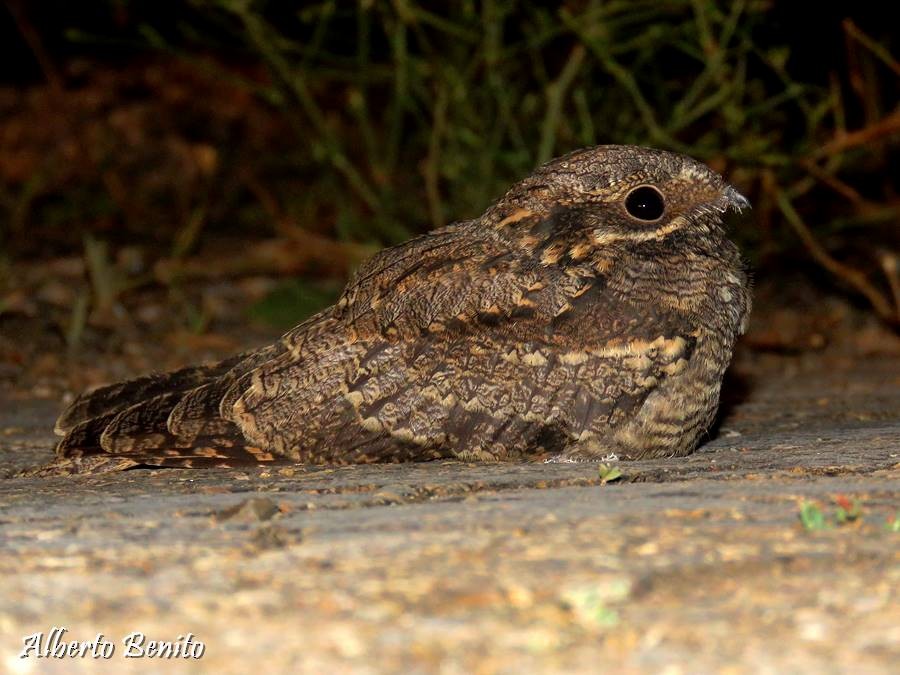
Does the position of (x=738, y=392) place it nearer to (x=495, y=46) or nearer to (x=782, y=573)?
(x=495, y=46)

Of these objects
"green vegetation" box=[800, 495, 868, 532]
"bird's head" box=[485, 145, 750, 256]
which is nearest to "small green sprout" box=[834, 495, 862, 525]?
"green vegetation" box=[800, 495, 868, 532]

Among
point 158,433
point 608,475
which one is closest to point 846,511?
point 608,475

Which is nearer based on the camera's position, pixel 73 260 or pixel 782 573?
pixel 782 573

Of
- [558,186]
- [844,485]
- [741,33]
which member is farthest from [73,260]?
[844,485]

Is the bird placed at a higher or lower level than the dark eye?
lower

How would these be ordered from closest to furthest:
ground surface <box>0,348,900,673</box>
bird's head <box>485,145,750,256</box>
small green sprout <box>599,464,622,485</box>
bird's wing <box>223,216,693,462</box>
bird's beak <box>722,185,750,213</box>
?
ground surface <box>0,348,900,673</box>
small green sprout <box>599,464,622,485</box>
bird's wing <box>223,216,693,462</box>
bird's head <box>485,145,750,256</box>
bird's beak <box>722,185,750,213</box>

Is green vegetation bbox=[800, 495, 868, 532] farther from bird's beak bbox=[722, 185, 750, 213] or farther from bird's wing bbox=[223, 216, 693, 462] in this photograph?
bird's beak bbox=[722, 185, 750, 213]

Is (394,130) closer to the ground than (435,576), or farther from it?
farther from it
